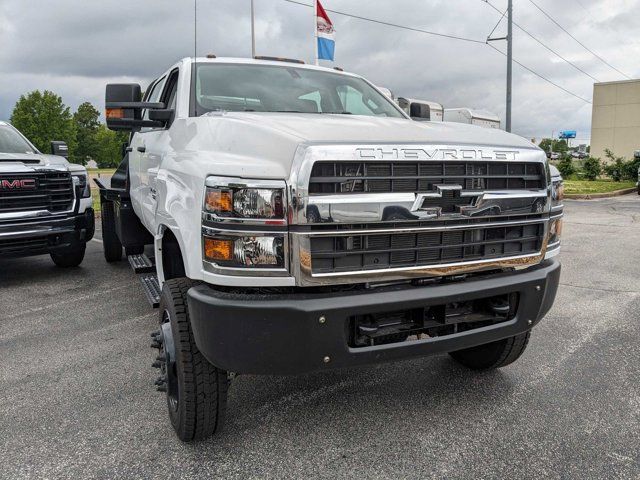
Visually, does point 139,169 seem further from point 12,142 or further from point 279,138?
point 12,142

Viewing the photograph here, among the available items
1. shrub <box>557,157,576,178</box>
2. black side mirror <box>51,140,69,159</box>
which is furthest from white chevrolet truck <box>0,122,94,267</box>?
shrub <box>557,157,576,178</box>

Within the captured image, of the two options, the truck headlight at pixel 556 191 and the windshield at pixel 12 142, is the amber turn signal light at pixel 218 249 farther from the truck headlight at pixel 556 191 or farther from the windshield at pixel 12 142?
the windshield at pixel 12 142

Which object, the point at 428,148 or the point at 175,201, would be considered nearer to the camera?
the point at 428,148

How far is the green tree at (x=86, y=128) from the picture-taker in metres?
82.2

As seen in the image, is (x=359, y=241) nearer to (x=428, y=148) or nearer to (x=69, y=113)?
(x=428, y=148)

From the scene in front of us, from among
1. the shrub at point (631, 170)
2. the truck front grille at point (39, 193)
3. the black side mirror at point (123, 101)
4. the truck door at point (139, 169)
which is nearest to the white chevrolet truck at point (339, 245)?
the black side mirror at point (123, 101)

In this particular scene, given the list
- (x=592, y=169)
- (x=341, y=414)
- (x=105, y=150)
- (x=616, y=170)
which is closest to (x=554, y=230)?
(x=341, y=414)

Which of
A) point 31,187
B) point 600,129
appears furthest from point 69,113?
point 31,187

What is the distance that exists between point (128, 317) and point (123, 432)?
212 cm

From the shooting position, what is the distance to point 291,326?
2189 millimetres

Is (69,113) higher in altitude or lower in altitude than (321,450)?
higher

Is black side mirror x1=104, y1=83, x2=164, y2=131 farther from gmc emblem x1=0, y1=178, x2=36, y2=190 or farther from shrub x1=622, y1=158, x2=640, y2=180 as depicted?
shrub x1=622, y1=158, x2=640, y2=180

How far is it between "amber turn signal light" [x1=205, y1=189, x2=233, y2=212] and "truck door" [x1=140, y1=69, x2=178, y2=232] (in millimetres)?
1224

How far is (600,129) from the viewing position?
35.9 metres
